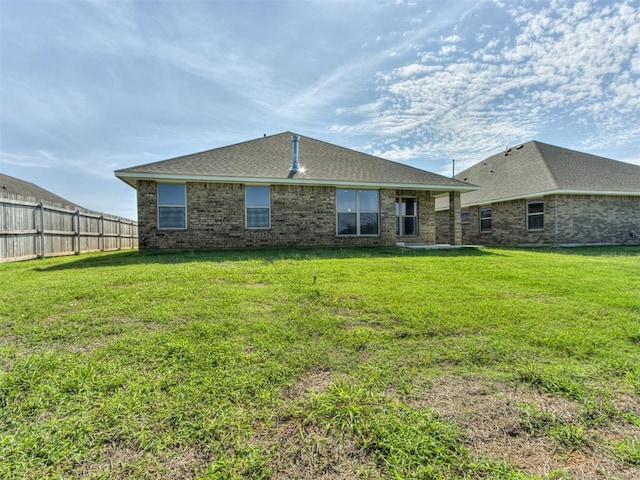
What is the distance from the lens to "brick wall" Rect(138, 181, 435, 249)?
1094cm

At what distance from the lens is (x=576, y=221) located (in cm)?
1520

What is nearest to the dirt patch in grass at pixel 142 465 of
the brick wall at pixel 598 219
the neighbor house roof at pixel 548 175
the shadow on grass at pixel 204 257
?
the shadow on grass at pixel 204 257

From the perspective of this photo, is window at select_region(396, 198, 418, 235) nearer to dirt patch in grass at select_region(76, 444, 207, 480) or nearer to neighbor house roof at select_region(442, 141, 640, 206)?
neighbor house roof at select_region(442, 141, 640, 206)

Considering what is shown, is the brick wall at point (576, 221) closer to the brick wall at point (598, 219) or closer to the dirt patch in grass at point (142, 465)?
the brick wall at point (598, 219)

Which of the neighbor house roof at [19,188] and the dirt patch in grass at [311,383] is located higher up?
the neighbor house roof at [19,188]

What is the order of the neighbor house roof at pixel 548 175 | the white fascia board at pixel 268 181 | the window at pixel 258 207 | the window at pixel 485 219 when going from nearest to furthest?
the white fascia board at pixel 268 181
the window at pixel 258 207
the neighbor house roof at pixel 548 175
the window at pixel 485 219

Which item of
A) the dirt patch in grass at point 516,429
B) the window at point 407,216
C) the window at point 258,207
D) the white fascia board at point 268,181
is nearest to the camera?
the dirt patch in grass at point 516,429

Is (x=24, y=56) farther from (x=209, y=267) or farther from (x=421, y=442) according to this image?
(x=421, y=442)

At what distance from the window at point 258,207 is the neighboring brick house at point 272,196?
0.12 ft

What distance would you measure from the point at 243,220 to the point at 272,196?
1420 millimetres

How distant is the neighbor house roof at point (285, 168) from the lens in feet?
35.7

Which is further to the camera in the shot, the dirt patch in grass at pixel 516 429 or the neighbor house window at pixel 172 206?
the neighbor house window at pixel 172 206

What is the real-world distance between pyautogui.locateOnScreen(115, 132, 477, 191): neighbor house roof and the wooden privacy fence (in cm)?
322

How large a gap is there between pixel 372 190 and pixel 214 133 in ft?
28.1
